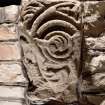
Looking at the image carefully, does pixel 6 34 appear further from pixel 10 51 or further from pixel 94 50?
pixel 94 50

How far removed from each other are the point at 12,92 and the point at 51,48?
228 millimetres

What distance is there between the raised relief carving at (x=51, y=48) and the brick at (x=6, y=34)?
0.03 metres

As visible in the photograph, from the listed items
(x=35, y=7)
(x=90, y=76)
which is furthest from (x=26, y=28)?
(x=90, y=76)

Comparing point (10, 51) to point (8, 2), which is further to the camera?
point (8, 2)

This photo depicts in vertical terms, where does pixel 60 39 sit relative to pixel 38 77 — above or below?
above

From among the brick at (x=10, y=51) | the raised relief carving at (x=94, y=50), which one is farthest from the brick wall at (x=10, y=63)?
the raised relief carving at (x=94, y=50)

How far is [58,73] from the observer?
56.0 inches

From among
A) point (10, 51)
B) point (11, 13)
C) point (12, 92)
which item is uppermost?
point (11, 13)

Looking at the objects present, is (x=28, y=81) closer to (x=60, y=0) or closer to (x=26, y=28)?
(x=26, y=28)

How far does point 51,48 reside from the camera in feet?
4.66

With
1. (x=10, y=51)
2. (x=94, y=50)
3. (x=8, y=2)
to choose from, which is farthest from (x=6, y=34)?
(x=94, y=50)

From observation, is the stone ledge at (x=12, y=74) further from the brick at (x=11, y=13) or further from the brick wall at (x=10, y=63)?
the brick at (x=11, y=13)

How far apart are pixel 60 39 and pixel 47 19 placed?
0.09 metres

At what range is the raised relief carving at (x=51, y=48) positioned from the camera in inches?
55.2
